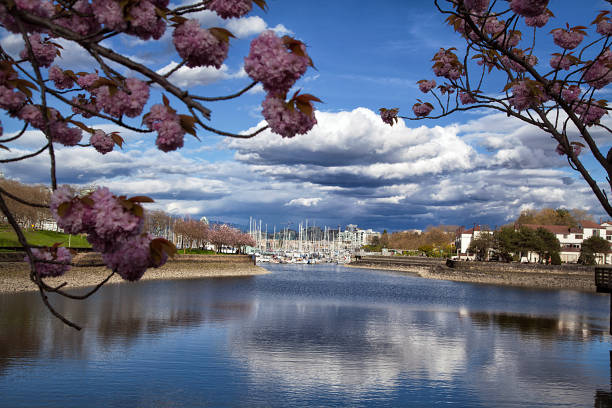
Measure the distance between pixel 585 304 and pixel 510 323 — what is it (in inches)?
923

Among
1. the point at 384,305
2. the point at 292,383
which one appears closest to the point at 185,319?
the point at 292,383

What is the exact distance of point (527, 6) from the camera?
5648mm

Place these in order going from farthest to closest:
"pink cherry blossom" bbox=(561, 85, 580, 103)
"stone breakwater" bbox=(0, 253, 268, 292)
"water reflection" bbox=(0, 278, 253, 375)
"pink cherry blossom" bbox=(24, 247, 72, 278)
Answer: "stone breakwater" bbox=(0, 253, 268, 292) → "water reflection" bbox=(0, 278, 253, 375) → "pink cherry blossom" bbox=(561, 85, 580, 103) → "pink cherry blossom" bbox=(24, 247, 72, 278)

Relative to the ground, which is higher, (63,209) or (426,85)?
(426,85)

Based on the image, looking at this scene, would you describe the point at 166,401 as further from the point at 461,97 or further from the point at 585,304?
the point at 585,304

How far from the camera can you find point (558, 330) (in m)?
33.8

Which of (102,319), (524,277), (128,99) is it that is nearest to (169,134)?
(128,99)

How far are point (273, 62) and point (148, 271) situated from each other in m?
67.3

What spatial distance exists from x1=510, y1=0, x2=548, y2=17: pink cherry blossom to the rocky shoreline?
8254 cm

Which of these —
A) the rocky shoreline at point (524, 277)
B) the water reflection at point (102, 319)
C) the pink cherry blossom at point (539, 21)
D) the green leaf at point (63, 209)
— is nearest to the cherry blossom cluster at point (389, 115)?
the pink cherry blossom at point (539, 21)

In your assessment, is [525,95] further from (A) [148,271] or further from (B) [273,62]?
(A) [148,271]

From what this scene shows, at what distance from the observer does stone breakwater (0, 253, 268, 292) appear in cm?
4069

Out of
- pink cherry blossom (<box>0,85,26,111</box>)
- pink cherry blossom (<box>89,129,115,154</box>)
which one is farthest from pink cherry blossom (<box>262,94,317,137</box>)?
pink cherry blossom (<box>89,129,115,154</box>)

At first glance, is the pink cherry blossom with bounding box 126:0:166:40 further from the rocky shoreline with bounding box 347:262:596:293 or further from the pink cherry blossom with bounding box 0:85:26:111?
the rocky shoreline with bounding box 347:262:596:293
